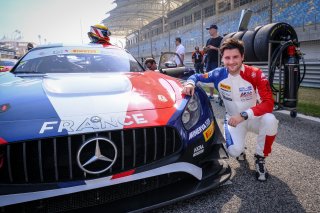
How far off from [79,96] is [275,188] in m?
1.56

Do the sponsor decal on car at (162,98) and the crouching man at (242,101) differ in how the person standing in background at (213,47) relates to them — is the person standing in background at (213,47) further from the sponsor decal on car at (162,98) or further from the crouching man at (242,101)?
the sponsor decal on car at (162,98)

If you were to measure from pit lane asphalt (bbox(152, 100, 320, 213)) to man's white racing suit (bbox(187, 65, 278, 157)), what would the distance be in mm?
245

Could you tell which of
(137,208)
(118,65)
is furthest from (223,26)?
(137,208)

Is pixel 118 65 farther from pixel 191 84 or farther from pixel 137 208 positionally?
pixel 137 208

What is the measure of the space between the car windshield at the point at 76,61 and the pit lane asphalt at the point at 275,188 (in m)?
1.55

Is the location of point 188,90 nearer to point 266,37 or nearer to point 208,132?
point 208,132

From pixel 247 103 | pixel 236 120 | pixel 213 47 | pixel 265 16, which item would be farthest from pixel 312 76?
pixel 265 16

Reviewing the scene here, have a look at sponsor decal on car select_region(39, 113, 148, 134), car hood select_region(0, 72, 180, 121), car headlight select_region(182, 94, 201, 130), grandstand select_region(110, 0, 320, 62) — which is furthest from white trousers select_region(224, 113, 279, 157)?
grandstand select_region(110, 0, 320, 62)

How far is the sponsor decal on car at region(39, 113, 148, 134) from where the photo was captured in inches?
59.3

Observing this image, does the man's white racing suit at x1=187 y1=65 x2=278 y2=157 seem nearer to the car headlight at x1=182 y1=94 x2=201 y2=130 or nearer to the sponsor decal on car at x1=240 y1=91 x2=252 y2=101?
the sponsor decal on car at x1=240 y1=91 x2=252 y2=101

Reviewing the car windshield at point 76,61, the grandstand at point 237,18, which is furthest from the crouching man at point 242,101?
the grandstand at point 237,18

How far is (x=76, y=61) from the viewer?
2.95 meters

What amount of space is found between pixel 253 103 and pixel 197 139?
0.94m

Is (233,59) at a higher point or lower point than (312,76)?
higher
